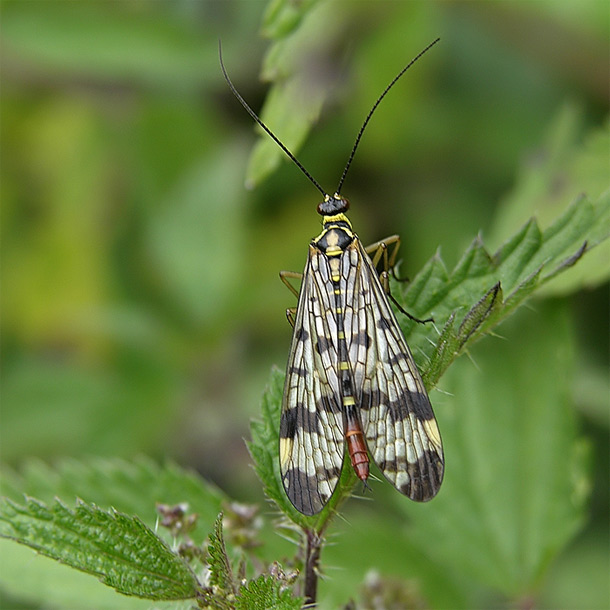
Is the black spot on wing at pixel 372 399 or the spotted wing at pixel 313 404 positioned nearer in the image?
the spotted wing at pixel 313 404

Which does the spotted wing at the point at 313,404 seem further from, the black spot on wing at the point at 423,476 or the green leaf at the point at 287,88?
the green leaf at the point at 287,88

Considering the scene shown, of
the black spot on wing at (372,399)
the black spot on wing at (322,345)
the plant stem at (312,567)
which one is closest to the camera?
the plant stem at (312,567)

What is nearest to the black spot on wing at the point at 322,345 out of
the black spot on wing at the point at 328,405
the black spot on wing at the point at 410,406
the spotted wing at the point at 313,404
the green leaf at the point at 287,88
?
the spotted wing at the point at 313,404

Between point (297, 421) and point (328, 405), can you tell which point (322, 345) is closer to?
point (328, 405)

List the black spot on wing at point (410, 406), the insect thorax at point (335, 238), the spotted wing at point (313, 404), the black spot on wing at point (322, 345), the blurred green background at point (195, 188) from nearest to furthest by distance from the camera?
1. the spotted wing at point (313, 404)
2. the black spot on wing at point (410, 406)
3. the black spot on wing at point (322, 345)
4. the insect thorax at point (335, 238)
5. the blurred green background at point (195, 188)

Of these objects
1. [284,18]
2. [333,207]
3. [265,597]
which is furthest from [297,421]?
[284,18]

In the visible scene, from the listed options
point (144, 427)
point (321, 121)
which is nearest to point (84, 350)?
point (144, 427)

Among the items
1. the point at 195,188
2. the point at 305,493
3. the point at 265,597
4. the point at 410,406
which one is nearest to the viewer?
the point at 265,597
